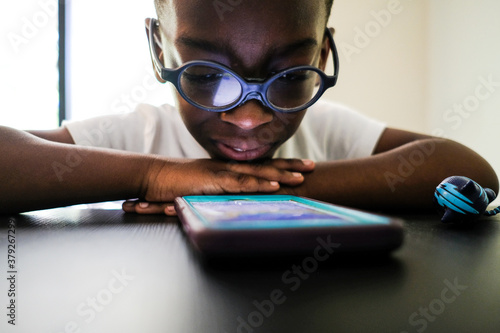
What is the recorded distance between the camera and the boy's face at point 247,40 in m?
0.48

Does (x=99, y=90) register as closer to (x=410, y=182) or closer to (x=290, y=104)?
(x=290, y=104)

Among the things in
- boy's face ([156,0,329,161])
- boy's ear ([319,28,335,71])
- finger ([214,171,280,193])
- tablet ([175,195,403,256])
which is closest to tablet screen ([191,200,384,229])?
tablet ([175,195,403,256])

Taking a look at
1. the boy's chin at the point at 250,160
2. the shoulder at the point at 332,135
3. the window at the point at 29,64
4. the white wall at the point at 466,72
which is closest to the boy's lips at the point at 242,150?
the boy's chin at the point at 250,160

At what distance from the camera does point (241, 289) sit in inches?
6.8

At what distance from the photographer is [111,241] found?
28 centimetres

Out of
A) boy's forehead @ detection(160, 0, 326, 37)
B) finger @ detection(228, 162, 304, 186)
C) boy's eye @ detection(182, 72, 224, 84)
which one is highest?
boy's forehead @ detection(160, 0, 326, 37)

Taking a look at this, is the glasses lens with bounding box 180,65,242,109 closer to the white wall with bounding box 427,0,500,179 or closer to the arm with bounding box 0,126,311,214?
the arm with bounding box 0,126,311,214

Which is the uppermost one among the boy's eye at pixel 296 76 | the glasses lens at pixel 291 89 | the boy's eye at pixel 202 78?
the boy's eye at pixel 202 78

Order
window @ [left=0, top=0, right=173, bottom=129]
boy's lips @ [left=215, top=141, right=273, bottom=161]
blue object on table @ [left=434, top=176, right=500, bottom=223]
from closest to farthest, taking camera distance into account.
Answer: blue object on table @ [left=434, top=176, right=500, bottom=223], boy's lips @ [left=215, top=141, right=273, bottom=161], window @ [left=0, top=0, right=173, bottom=129]

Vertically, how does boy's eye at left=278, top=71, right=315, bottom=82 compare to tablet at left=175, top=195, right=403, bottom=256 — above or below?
above

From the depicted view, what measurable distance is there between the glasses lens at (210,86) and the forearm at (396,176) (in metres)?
0.15

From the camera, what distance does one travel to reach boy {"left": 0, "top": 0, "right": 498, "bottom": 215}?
46 cm

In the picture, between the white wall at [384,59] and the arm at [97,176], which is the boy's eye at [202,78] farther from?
the white wall at [384,59]

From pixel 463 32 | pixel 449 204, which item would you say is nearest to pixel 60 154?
pixel 449 204
